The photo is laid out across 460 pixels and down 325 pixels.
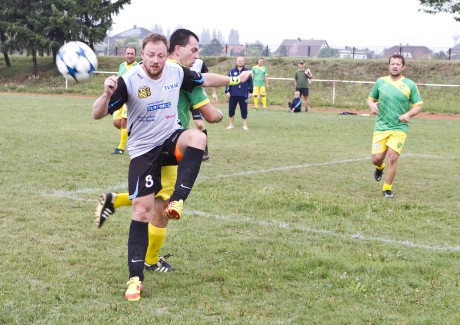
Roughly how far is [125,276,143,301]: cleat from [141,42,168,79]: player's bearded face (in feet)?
5.09

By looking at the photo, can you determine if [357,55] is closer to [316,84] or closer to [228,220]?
[316,84]

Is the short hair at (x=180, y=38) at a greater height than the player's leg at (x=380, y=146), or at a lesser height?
greater

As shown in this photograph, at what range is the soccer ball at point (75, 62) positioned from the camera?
20.1 ft

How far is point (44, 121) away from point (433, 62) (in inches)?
1036

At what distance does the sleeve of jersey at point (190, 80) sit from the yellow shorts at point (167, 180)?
67cm

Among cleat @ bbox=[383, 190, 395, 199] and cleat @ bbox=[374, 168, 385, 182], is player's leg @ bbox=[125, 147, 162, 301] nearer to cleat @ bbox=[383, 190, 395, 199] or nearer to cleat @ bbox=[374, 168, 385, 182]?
cleat @ bbox=[383, 190, 395, 199]

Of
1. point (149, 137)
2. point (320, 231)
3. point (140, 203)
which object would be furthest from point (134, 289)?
point (320, 231)

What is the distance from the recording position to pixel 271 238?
6.81m

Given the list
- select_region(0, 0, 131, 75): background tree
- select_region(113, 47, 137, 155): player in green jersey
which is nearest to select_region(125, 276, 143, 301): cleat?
select_region(113, 47, 137, 155): player in green jersey

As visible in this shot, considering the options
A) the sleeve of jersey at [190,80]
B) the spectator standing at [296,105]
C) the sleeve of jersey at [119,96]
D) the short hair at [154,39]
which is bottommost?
the spectator standing at [296,105]

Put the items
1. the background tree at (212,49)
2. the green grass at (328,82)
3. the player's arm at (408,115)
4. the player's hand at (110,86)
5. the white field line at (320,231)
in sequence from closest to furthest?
the player's hand at (110,86) < the white field line at (320,231) < the player's arm at (408,115) < the green grass at (328,82) < the background tree at (212,49)

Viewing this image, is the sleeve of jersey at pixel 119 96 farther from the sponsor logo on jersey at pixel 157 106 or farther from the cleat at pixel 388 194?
the cleat at pixel 388 194

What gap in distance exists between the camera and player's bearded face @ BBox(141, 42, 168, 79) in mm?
5016

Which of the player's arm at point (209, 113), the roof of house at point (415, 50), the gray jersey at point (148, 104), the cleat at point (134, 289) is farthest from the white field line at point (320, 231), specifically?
the roof of house at point (415, 50)
